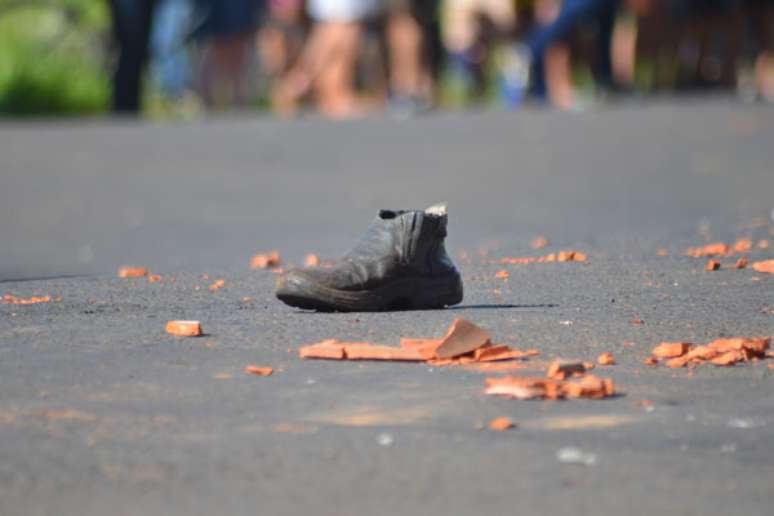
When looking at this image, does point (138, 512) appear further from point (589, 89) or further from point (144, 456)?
point (589, 89)

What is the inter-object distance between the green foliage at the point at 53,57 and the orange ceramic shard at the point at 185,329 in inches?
510

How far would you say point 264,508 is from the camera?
3543 millimetres

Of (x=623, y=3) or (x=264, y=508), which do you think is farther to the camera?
(x=623, y=3)

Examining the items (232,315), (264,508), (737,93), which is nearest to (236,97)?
(737,93)

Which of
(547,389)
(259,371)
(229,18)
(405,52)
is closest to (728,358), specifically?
(547,389)

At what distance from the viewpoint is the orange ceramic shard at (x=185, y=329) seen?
531 centimetres

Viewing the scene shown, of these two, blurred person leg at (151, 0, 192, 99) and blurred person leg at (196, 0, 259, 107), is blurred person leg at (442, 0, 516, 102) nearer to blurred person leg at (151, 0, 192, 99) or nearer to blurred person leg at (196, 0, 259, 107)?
blurred person leg at (196, 0, 259, 107)

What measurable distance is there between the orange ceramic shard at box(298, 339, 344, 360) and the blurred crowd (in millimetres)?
9534

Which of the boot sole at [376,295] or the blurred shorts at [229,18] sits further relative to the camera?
the blurred shorts at [229,18]

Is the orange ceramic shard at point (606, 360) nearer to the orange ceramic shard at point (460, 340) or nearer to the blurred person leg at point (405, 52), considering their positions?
the orange ceramic shard at point (460, 340)

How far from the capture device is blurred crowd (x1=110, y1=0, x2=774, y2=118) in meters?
14.7

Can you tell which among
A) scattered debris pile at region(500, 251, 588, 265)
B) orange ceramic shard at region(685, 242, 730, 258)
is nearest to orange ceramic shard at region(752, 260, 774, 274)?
orange ceramic shard at region(685, 242, 730, 258)

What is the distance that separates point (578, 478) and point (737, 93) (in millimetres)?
13079

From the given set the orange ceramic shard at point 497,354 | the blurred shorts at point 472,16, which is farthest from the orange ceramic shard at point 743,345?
the blurred shorts at point 472,16
